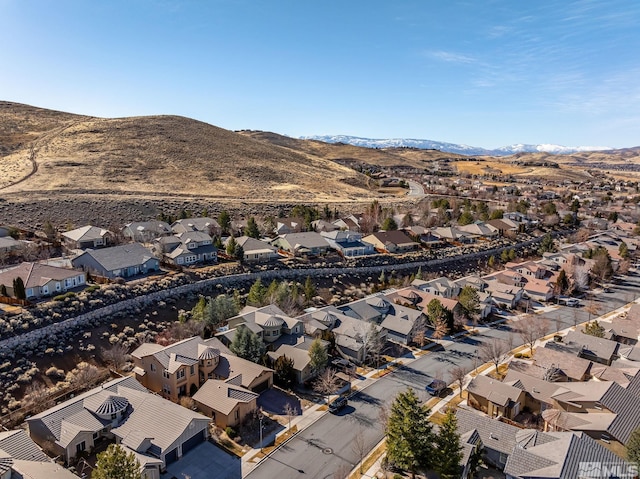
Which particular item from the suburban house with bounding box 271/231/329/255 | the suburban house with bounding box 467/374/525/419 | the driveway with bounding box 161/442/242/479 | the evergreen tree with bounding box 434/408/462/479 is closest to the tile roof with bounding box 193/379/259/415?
the driveway with bounding box 161/442/242/479

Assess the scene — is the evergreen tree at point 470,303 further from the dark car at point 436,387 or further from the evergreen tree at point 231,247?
the evergreen tree at point 231,247

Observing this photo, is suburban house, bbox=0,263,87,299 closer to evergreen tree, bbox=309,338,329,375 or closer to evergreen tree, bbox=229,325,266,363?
evergreen tree, bbox=229,325,266,363

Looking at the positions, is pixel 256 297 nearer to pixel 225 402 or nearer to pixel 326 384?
pixel 326 384

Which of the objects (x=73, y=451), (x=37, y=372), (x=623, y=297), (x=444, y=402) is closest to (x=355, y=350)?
(x=444, y=402)

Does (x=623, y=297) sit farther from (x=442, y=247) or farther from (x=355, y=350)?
(x=355, y=350)

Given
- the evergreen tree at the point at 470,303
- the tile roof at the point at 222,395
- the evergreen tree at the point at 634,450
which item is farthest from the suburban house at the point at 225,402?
the evergreen tree at the point at 470,303

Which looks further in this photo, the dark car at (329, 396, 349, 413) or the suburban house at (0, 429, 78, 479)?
the dark car at (329, 396, 349, 413)
